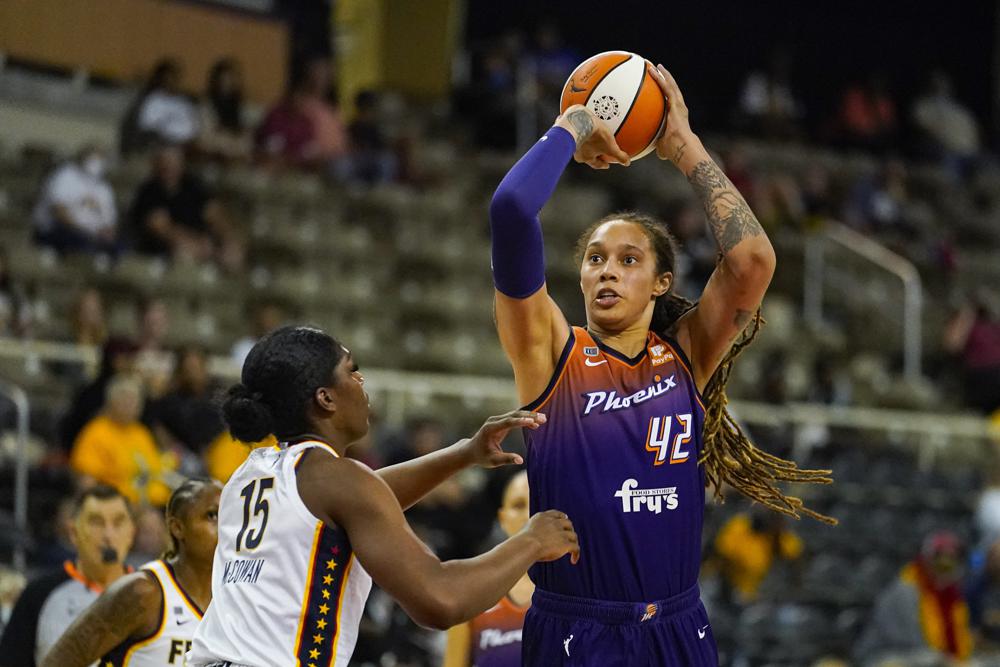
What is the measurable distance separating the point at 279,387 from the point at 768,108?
16888mm

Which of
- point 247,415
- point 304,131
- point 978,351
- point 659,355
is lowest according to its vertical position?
point 978,351

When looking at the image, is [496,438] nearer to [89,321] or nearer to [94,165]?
[89,321]

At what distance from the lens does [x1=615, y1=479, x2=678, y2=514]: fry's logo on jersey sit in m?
3.95

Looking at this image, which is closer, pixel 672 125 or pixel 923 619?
pixel 672 125

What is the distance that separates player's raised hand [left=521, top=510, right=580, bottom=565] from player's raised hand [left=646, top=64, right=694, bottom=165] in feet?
3.94

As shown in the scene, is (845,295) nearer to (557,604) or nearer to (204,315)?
(204,315)

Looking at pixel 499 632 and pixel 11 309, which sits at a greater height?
pixel 11 309

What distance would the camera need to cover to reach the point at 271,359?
3.69 m

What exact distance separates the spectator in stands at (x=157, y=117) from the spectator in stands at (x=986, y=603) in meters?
7.46

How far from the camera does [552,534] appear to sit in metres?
3.62

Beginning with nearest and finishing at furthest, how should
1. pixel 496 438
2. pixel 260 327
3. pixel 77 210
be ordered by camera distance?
1. pixel 496 438
2. pixel 260 327
3. pixel 77 210

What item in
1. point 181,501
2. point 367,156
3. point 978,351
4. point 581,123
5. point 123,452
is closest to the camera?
point 581,123

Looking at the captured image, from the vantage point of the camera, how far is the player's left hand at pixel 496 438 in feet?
12.4

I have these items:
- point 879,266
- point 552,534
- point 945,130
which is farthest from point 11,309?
point 945,130
